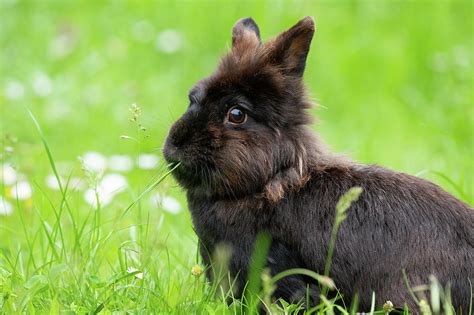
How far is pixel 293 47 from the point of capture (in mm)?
3846

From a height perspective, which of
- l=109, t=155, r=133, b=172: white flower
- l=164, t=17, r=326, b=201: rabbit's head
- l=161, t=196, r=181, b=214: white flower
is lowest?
l=161, t=196, r=181, b=214: white flower

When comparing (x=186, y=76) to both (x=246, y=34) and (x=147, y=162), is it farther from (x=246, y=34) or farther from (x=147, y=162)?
(x=246, y=34)

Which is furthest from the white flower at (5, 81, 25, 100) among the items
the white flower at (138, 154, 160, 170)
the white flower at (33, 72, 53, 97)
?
the white flower at (138, 154, 160, 170)

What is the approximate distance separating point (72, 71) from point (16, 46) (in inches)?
34.0

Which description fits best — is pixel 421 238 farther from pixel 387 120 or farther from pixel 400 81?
pixel 400 81

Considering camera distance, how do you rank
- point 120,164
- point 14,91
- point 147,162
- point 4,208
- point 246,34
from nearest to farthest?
1. point 246,34
2. point 4,208
3. point 147,162
4. point 120,164
5. point 14,91

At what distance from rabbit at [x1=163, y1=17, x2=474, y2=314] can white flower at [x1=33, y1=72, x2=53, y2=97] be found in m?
4.52

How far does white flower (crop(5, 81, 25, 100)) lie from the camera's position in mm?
7866

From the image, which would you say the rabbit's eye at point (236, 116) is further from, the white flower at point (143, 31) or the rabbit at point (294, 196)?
the white flower at point (143, 31)

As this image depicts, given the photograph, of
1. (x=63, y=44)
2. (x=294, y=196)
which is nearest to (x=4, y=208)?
(x=294, y=196)

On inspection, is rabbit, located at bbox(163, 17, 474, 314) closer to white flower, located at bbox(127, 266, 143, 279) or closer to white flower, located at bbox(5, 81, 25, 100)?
white flower, located at bbox(127, 266, 143, 279)

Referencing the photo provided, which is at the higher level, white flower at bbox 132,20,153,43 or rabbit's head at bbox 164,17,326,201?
white flower at bbox 132,20,153,43

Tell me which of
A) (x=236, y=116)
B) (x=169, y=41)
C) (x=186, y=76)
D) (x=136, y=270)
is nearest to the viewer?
(x=136, y=270)

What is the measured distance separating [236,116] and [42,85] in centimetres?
486
